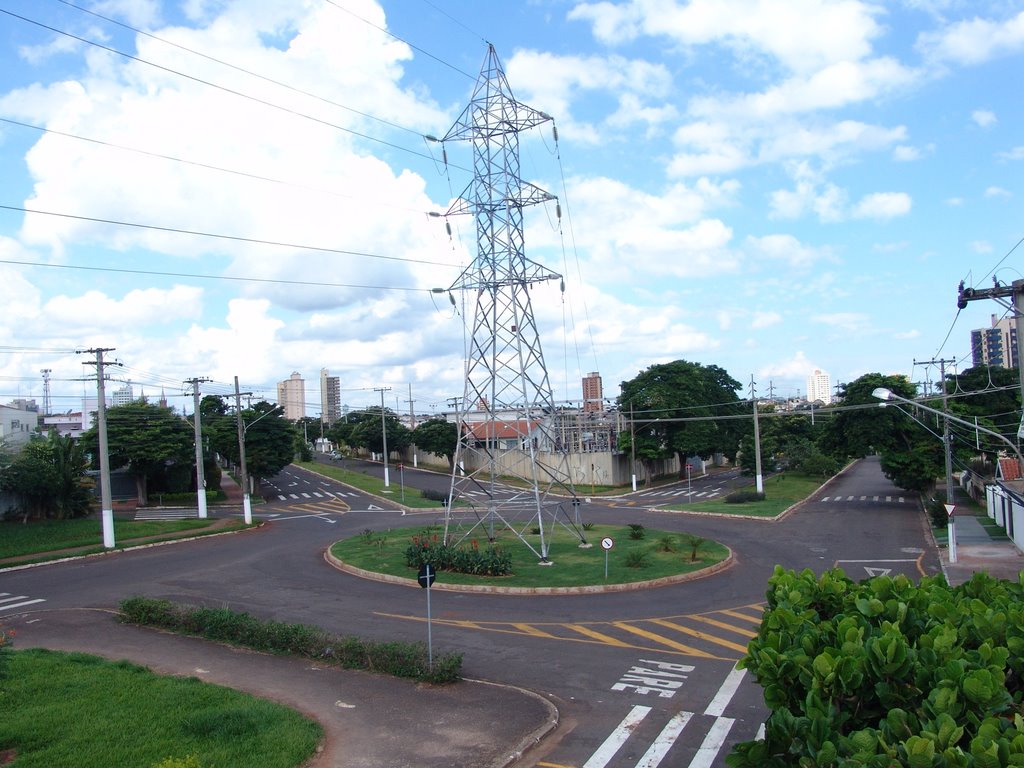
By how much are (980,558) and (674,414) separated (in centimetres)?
3933

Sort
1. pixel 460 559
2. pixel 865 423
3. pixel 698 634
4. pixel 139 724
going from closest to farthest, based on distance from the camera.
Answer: pixel 139 724, pixel 698 634, pixel 460 559, pixel 865 423

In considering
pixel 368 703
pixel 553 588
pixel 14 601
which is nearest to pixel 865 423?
pixel 553 588

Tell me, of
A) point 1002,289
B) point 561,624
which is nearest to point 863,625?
point 561,624

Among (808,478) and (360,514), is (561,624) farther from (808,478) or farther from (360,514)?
(808,478)

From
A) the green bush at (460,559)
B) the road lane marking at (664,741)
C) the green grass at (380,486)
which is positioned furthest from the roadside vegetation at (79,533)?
the road lane marking at (664,741)

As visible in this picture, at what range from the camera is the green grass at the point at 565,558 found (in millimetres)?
25281

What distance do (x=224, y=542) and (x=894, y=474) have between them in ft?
129

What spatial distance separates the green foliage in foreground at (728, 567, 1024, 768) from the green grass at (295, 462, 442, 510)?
4610 centimetres

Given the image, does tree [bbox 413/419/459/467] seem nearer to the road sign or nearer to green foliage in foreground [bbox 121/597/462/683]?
green foliage in foreground [bbox 121/597/462/683]

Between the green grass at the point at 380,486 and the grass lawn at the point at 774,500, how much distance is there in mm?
18075

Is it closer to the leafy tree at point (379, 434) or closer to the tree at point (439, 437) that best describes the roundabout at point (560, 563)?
the tree at point (439, 437)

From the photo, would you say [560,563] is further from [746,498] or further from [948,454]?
[746,498]

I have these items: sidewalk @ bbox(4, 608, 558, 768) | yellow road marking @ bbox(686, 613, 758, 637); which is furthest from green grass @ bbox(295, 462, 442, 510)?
sidewalk @ bbox(4, 608, 558, 768)

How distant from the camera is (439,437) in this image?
8188cm
